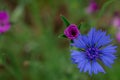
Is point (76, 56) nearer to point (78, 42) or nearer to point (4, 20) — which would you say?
point (78, 42)

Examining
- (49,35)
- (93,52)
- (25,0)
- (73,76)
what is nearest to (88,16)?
(49,35)

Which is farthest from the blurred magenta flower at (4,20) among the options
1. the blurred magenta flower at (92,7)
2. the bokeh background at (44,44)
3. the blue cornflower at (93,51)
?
the blue cornflower at (93,51)

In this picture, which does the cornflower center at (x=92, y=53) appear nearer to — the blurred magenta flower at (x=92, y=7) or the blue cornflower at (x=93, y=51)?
the blue cornflower at (x=93, y=51)

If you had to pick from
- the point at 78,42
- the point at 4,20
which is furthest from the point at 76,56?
the point at 4,20

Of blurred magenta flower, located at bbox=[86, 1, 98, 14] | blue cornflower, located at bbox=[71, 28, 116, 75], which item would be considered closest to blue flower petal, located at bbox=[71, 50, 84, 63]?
blue cornflower, located at bbox=[71, 28, 116, 75]

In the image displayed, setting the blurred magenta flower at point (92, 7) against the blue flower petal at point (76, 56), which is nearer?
the blue flower petal at point (76, 56)

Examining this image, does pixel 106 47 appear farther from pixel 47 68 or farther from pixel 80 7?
pixel 80 7

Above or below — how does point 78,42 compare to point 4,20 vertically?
below
